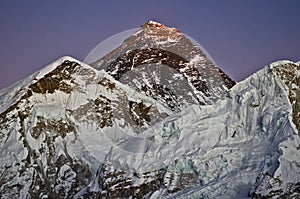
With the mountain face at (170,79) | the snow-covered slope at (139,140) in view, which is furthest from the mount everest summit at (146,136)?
the mountain face at (170,79)

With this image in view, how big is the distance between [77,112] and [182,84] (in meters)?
46.6

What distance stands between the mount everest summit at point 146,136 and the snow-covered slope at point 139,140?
0.49 feet

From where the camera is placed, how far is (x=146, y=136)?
11419 centimetres

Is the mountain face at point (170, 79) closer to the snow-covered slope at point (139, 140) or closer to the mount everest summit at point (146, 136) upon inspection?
the mount everest summit at point (146, 136)

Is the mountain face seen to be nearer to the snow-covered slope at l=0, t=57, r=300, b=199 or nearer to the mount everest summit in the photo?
the mount everest summit

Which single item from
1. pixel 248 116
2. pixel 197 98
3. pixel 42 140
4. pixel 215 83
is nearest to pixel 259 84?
pixel 248 116

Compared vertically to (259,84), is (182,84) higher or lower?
higher

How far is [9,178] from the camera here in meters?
130

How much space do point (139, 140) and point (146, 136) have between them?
7.57 ft

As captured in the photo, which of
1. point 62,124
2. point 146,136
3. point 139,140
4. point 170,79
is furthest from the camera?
point 170,79

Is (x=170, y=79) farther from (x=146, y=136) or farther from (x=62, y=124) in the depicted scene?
(x=146, y=136)

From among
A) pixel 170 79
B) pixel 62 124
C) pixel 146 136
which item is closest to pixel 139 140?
pixel 146 136

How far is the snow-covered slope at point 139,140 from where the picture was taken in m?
100

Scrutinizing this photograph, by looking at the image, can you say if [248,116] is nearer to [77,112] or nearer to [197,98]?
[77,112]
